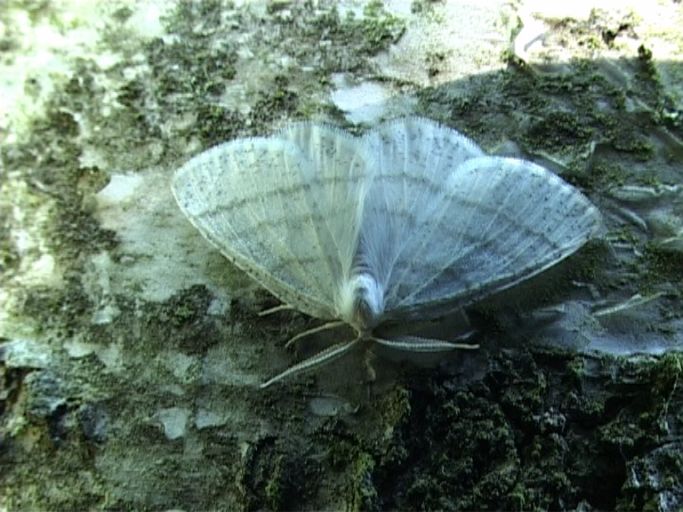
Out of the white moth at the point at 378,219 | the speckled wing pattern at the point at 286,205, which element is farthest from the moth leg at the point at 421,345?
the speckled wing pattern at the point at 286,205

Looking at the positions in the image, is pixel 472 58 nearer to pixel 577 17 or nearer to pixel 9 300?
pixel 577 17

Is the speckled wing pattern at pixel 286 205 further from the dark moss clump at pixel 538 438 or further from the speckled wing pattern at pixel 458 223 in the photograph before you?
the dark moss clump at pixel 538 438

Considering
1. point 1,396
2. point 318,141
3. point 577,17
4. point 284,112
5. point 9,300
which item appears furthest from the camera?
point 577,17

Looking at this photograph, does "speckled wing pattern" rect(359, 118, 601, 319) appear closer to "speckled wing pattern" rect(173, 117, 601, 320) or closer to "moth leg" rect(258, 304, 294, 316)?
"speckled wing pattern" rect(173, 117, 601, 320)

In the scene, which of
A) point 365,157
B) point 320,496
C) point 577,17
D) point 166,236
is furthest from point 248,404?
point 577,17

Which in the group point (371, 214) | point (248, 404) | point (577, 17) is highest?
point (577, 17)

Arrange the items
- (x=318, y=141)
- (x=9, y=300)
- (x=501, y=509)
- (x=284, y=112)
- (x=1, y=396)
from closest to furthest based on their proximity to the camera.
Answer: (x=501, y=509) → (x=1, y=396) → (x=9, y=300) → (x=318, y=141) → (x=284, y=112)

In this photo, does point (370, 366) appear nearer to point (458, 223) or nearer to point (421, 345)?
point (421, 345)

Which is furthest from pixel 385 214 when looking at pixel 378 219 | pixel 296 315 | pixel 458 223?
pixel 296 315
